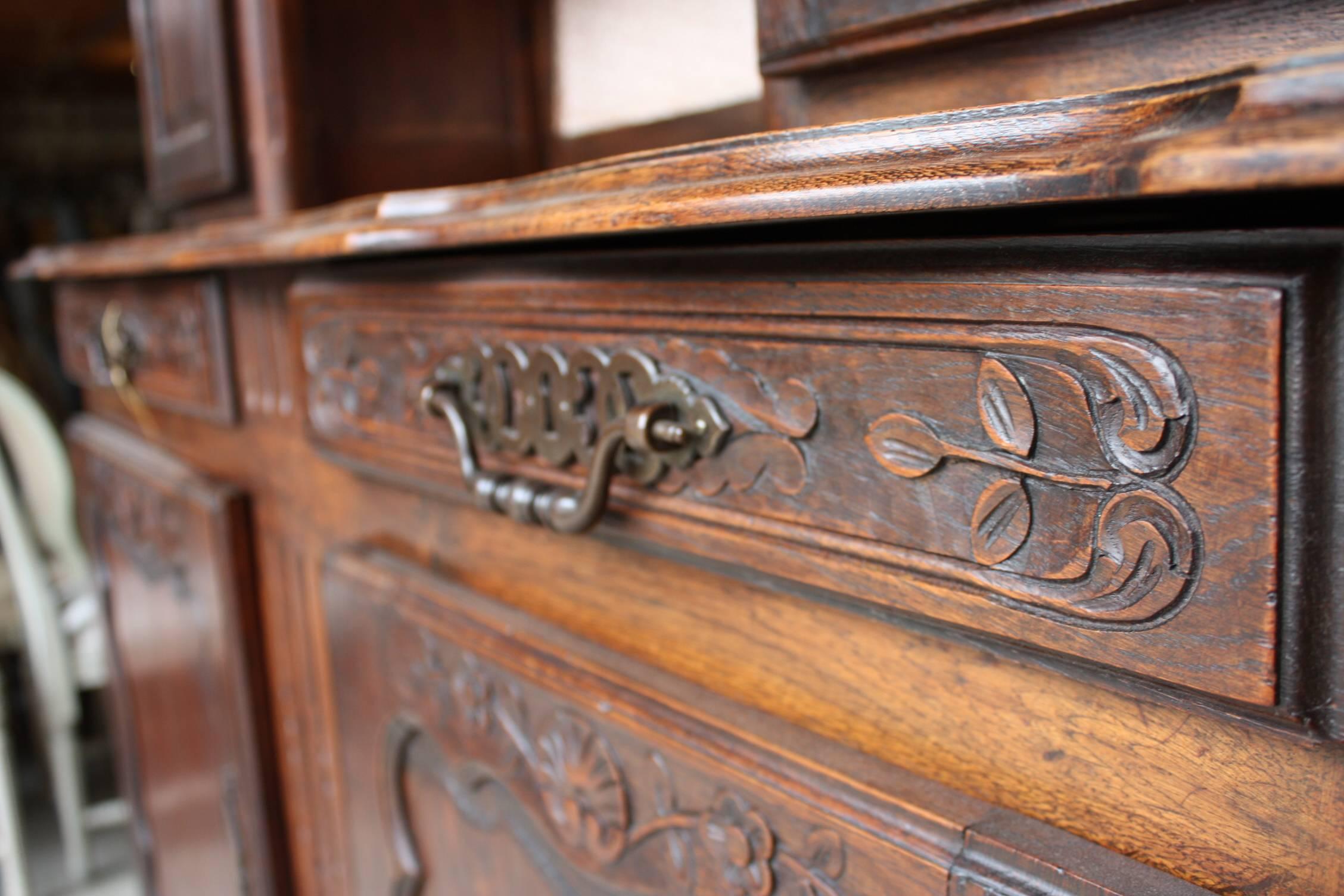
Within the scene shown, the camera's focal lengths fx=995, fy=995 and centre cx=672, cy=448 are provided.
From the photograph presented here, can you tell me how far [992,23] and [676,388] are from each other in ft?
0.51

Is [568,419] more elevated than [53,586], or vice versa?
Answer: [568,419]

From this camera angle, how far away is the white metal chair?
49.5 inches

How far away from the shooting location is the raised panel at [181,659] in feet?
2.50

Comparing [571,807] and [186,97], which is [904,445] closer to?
[571,807]

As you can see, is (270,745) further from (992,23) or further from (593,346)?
(992,23)

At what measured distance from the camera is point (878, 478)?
27cm

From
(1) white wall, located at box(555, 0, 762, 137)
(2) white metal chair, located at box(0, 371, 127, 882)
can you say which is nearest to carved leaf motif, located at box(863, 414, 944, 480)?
(1) white wall, located at box(555, 0, 762, 137)

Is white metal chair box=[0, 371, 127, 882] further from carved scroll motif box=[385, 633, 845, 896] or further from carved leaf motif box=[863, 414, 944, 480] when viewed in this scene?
carved leaf motif box=[863, 414, 944, 480]

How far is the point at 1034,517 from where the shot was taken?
0.77 ft

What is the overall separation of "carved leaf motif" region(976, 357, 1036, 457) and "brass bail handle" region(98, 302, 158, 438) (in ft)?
2.83

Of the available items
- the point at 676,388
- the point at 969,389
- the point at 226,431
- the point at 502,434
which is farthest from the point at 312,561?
the point at 969,389

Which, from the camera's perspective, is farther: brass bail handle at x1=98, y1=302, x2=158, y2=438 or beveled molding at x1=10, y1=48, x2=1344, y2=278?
brass bail handle at x1=98, y1=302, x2=158, y2=438

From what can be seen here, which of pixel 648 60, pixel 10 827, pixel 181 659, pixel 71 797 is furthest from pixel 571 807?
pixel 71 797

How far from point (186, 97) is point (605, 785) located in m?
0.69
